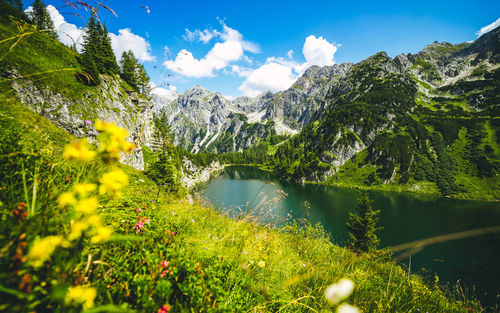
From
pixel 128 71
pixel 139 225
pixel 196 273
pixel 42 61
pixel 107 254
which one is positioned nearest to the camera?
pixel 107 254

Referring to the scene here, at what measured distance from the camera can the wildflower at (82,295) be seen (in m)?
0.80

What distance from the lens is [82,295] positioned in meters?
0.88

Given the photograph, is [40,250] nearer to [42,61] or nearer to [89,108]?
[89,108]

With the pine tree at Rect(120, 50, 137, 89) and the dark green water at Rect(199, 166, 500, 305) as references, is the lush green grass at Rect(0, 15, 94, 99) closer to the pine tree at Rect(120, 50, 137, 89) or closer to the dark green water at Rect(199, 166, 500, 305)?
the pine tree at Rect(120, 50, 137, 89)

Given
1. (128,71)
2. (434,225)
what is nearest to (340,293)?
(128,71)

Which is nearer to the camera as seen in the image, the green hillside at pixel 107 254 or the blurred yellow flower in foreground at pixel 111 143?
the green hillside at pixel 107 254

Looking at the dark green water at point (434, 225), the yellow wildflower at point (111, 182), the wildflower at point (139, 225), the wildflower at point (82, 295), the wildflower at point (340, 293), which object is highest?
the yellow wildflower at point (111, 182)

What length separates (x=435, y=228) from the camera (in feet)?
149

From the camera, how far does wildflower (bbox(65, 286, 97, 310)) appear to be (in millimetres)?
802

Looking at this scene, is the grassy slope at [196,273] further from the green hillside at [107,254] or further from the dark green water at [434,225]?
the dark green water at [434,225]

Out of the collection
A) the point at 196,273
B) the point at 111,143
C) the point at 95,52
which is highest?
the point at 95,52

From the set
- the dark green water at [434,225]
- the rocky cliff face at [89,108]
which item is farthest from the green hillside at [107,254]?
the rocky cliff face at [89,108]

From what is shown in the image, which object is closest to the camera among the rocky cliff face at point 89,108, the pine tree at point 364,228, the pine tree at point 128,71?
the rocky cliff face at point 89,108

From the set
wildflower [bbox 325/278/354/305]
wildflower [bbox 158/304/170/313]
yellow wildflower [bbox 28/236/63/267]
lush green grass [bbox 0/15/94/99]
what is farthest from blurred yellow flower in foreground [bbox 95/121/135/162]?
lush green grass [bbox 0/15/94/99]
